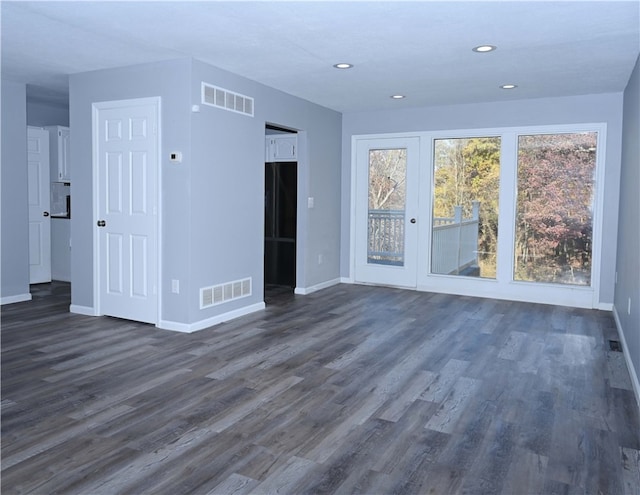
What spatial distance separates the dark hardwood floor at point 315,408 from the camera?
2.23 meters

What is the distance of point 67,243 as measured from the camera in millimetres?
7125

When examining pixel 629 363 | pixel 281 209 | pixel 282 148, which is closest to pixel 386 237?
pixel 281 209

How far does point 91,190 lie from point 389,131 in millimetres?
3829

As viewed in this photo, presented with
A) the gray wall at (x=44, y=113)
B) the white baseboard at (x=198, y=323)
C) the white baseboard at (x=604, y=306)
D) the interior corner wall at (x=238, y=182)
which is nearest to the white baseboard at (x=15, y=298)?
the white baseboard at (x=198, y=323)

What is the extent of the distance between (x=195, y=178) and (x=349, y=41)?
5.77 feet

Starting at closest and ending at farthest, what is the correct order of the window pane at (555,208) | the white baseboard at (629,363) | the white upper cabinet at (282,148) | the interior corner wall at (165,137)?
the white baseboard at (629,363) → the interior corner wall at (165,137) → the window pane at (555,208) → the white upper cabinet at (282,148)

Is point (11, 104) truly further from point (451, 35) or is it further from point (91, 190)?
point (451, 35)

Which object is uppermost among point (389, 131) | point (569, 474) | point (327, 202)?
point (389, 131)

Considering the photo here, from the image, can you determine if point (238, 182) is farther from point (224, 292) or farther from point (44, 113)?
point (44, 113)

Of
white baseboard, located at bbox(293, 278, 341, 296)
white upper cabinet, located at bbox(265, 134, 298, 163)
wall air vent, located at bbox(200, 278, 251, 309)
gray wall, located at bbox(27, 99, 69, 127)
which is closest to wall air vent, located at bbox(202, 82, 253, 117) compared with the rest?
white upper cabinet, located at bbox(265, 134, 298, 163)

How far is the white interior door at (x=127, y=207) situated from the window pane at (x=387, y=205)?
10.9 feet

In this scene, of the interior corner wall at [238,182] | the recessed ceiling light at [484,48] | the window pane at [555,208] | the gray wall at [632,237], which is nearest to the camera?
the gray wall at [632,237]

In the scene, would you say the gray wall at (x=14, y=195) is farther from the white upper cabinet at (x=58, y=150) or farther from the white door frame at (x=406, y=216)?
the white door frame at (x=406, y=216)

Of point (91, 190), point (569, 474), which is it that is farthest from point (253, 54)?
point (569, 474)
